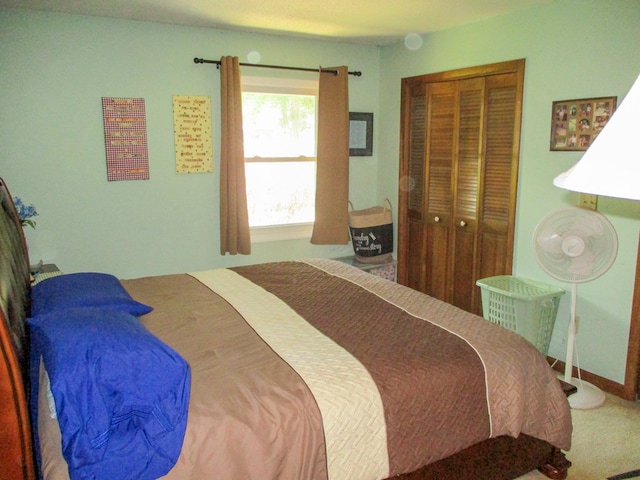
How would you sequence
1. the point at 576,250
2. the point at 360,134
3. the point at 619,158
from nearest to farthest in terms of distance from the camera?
the point at 619,158 < the point at 576,250 < the point at 360,134

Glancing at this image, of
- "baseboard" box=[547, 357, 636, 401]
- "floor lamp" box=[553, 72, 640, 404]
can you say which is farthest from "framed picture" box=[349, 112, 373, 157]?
"floor lamp" box=[553, 72, 640, 404]

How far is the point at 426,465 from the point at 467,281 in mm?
2320

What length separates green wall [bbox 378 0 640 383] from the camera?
285 cm

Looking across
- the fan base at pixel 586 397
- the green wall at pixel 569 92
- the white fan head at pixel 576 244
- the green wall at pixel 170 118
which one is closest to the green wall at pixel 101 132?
the green wall at pixel 170 118

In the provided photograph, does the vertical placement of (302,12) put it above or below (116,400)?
above

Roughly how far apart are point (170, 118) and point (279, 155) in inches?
38.1

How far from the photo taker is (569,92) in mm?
3092

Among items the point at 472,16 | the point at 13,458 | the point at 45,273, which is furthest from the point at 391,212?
the point at 13,458

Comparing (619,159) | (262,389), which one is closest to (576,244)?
(262,389)

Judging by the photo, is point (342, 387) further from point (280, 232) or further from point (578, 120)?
point (280, 232)

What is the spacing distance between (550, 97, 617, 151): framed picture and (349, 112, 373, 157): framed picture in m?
1.78

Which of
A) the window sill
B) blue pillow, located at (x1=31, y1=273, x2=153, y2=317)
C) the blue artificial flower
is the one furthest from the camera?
the window sill

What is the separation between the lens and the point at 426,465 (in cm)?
182

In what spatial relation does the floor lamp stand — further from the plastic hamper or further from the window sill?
the window sill
